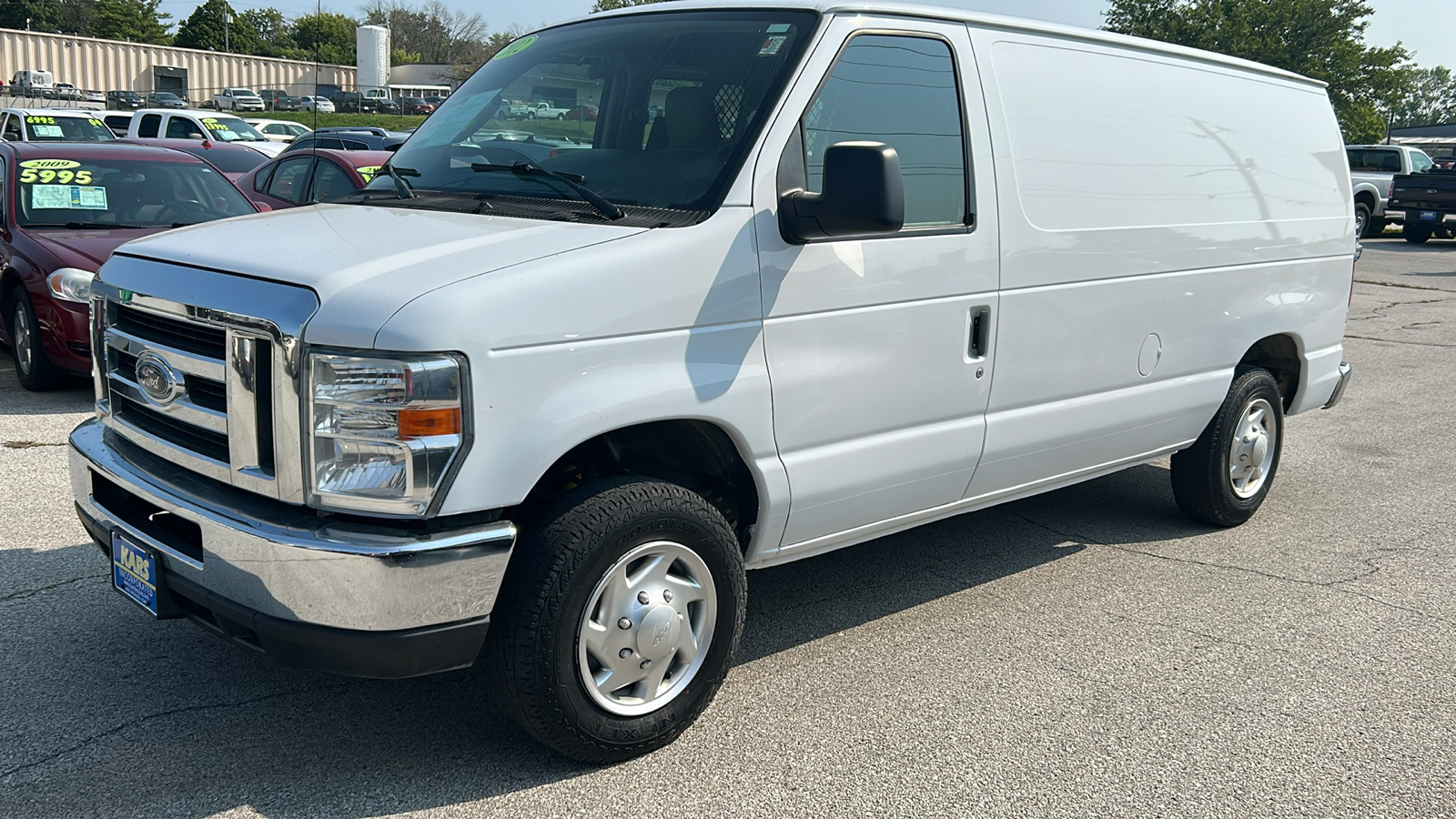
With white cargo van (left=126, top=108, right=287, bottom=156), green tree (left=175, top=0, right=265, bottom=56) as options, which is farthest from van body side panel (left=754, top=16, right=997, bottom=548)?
green tree (left=175, top=0, right=265, bottom=56)

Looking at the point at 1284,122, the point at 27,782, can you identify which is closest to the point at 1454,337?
the point at 1284,122

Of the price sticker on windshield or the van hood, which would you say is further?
the price sticker on windshield

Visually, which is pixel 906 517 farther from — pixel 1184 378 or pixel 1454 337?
pixel 1454 337

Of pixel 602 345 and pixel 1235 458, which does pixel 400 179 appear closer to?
pixel 602 345

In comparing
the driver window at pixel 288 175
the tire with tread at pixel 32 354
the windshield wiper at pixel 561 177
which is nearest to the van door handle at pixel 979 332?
the windshield wiper at pixel 561 177

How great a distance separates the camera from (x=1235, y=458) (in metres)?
5.63

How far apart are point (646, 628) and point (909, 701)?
0.99 m

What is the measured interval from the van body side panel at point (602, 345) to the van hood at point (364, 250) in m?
0.06

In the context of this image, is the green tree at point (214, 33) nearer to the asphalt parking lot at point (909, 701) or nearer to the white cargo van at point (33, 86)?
the white cargo van at point (33, 86)

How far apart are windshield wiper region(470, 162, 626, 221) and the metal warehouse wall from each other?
73.9 m

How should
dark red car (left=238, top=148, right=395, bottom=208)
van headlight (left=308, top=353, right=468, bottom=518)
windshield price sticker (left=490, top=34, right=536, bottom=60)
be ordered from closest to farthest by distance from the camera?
1. van headlight (left=308, top=353, right=468, bottom=518)
2. windshield price sticker (left=490, top=34, right=536, bottom=60)
3. dark red car (left=238, top=148, right=395, bottom=208)

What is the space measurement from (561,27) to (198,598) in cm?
249

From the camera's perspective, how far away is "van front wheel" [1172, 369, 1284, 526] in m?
5.47

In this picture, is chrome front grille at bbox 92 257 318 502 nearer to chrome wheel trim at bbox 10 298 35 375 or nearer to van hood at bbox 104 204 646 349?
van hood at bbox 104 204 646 349
